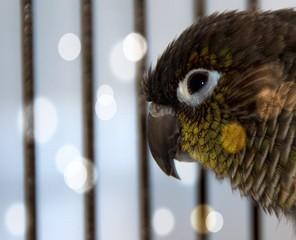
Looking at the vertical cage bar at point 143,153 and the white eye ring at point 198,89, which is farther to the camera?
the vertical cage bar at point 143,153

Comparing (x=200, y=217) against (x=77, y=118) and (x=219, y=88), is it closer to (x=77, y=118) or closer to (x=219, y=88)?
(x=77, y=118)

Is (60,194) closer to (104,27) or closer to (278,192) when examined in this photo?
(104,27)

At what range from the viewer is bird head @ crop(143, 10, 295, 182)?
0.72 metres

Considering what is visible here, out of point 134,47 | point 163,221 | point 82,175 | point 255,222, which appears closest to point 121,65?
point 134,47

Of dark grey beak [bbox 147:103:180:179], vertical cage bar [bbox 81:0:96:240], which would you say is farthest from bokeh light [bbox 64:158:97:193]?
dark grey beak [bbox 147:103:180:179]

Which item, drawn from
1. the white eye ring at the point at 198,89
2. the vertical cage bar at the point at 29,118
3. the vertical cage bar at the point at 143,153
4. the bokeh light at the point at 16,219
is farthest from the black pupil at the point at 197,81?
the bokeh light at the point at 16,219

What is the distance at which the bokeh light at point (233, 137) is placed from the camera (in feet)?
2.41

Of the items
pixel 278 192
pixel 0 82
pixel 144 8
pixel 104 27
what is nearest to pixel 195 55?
pixel 278 192

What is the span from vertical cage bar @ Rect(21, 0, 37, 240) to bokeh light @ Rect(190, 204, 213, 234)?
0.39 metres

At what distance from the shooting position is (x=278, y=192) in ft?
2.44

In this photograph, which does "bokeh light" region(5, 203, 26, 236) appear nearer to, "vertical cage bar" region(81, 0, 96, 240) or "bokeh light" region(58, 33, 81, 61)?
"vertical cage bar" region(81, 0, 96, 240)

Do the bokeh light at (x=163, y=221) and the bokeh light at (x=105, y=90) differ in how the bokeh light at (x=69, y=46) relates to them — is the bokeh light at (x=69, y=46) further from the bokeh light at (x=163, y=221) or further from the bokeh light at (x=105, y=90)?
the bokeh light at (x=163, y=221)

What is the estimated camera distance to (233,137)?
739 millimetres

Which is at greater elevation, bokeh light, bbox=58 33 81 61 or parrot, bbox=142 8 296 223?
bokeh light, bbox=58 33 81 61
